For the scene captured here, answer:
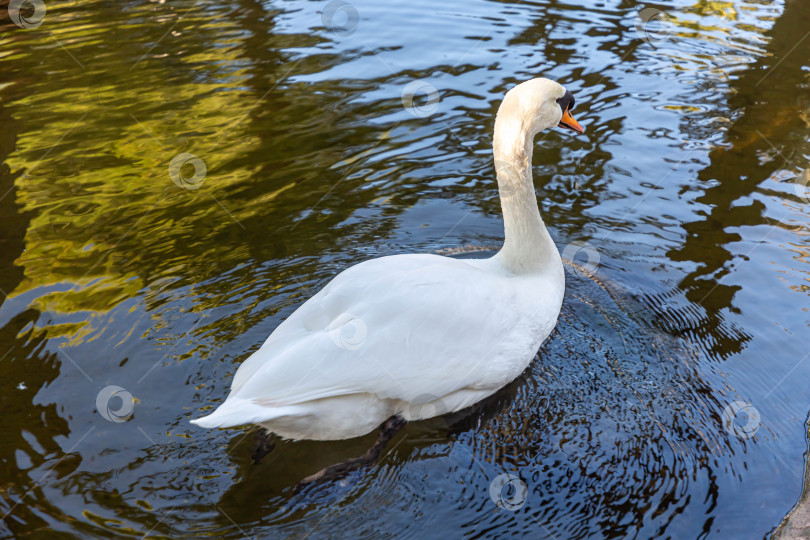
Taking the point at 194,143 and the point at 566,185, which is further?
the point at 194,143

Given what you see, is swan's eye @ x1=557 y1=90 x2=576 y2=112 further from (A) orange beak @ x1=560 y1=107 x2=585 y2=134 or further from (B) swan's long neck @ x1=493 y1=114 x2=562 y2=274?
(B) swan's long neck @ x1=493 y1=114 x2=562 y2=274

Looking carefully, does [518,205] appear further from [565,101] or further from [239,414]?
[239,414]

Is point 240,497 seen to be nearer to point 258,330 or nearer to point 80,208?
point 258,330

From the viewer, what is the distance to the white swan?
136 inches

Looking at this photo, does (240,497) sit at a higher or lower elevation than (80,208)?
higher

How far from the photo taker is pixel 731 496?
357cm

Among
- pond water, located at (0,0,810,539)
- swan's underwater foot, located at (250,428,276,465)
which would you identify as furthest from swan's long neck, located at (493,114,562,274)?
swan's underwater foot, located at (250,428,276,465)

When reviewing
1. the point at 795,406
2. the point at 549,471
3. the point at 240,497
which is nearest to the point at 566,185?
the point at 795,406

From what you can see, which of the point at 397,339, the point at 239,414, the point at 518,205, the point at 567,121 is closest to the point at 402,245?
the point at 518,205

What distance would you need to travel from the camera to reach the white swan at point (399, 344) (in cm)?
345

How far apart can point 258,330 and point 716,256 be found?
3231 mm

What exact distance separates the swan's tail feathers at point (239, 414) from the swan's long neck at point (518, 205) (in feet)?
5.71

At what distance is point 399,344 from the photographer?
3670 millimetres

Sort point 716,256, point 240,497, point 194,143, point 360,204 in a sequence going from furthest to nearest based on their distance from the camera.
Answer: point 194,143, point 360,204, point 716,256, point 240,497
